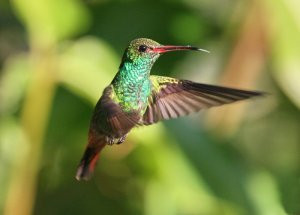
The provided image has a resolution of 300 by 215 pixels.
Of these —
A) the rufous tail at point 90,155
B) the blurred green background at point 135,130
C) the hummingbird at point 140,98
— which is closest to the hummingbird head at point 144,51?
the hummingbird at point 140,98

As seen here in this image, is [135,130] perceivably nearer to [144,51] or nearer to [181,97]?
[181,97]

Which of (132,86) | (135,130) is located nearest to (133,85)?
(132,86)

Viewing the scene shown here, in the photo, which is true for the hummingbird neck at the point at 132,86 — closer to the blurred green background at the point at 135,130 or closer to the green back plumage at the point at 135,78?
the green back plumage at the point at 135,78

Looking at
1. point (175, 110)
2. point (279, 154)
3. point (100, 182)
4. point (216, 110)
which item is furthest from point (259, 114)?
point (175, 110)

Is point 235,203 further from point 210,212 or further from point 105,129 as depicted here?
point 105,129

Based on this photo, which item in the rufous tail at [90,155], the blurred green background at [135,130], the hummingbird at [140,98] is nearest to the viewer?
the hummingbird at [140,98]

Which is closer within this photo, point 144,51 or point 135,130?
point 144,51

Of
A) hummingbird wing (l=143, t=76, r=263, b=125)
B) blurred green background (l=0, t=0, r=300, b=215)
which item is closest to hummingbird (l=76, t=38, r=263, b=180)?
hummingbird wing (l=143, t=76, r=263, b=125)
